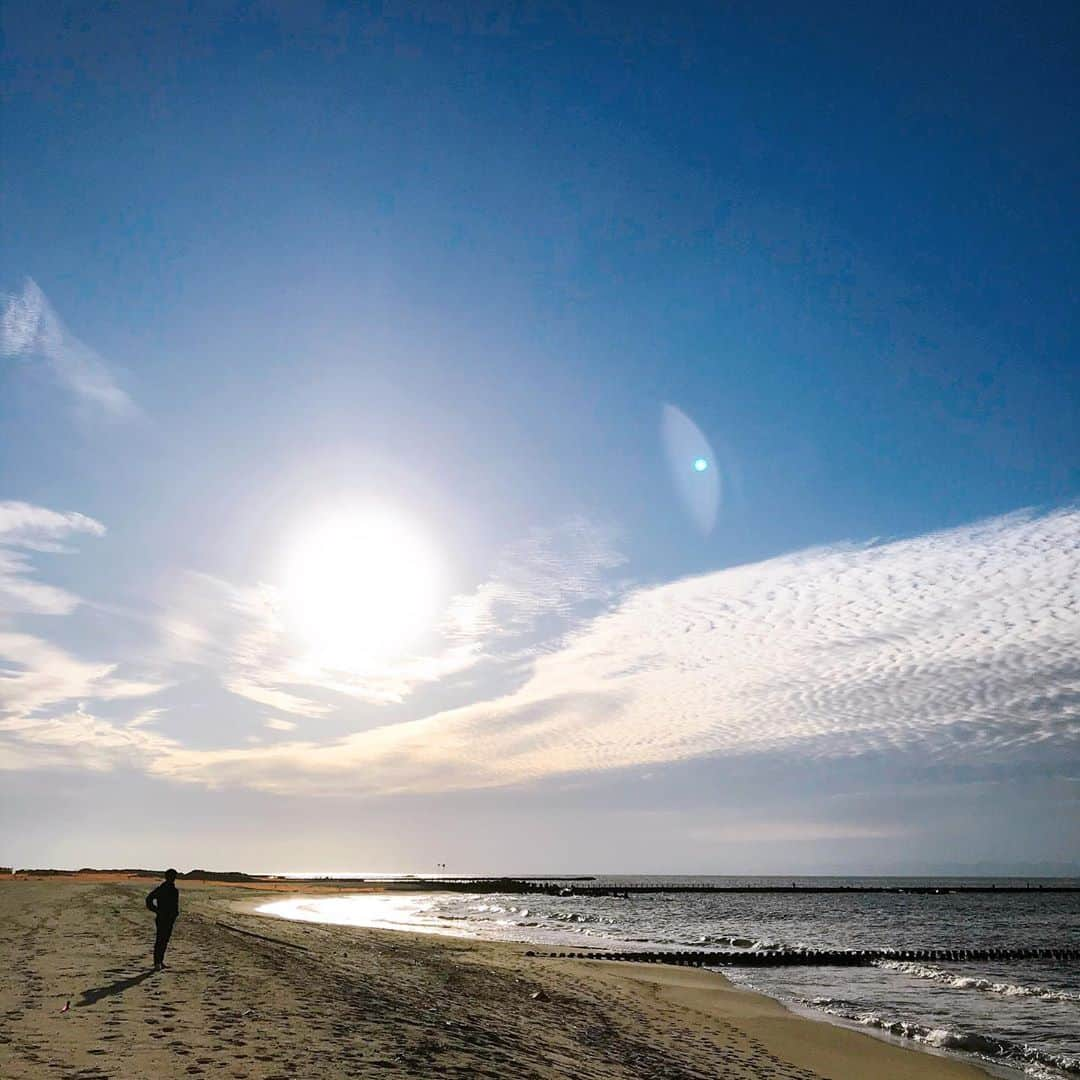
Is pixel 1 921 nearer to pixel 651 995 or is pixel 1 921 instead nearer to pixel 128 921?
pixel 128 921

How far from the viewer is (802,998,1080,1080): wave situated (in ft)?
74.4

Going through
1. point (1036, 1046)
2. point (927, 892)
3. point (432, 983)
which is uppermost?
point (927, 892)

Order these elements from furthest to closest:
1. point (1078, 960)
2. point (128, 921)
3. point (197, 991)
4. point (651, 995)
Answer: point (1078, 960)
point (128, 921)
point (651, 995)
point (197, 991)

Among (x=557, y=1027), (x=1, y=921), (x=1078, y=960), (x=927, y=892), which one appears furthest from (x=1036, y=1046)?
(x=927, y=892)

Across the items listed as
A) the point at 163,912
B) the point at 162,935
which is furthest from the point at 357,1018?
the point at 163,912

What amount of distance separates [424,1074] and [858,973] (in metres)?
39.2

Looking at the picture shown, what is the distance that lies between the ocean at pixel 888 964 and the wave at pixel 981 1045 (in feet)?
0.17

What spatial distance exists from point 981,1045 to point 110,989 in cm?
2510

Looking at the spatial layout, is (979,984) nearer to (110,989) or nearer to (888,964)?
(888,964)

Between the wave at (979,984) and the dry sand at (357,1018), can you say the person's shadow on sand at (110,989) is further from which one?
the wave at (979,984)

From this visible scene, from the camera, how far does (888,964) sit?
4741cm

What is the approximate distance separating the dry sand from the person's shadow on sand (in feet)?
0.17

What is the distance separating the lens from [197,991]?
1677 centimetres

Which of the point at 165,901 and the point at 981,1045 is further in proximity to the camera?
the point at 981,1045
